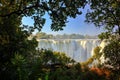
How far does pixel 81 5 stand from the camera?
1481 cm

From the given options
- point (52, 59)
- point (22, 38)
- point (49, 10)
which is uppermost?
point (49, 10)

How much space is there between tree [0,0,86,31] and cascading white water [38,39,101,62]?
6523 cm

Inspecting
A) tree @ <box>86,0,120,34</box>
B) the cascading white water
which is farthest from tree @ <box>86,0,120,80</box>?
the cascading white water

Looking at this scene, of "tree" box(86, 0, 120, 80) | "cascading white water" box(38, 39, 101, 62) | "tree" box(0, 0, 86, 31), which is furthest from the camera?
"cascading white water" box(38, 39, 101, 62)

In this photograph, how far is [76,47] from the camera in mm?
85250

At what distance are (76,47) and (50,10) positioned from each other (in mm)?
69949

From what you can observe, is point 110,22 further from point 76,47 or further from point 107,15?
point 76,47

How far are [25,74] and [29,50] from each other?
1130cm

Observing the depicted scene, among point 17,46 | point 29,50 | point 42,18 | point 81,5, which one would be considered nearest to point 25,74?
point 81,5

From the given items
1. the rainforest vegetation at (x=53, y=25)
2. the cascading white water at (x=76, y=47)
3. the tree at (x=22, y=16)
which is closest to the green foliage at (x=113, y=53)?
the rainforest vegetation at (x=53, y=25)

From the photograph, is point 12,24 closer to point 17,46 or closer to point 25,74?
point 17,46

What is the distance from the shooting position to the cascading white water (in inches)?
3241

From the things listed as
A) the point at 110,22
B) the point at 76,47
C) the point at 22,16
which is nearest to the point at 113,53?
the point at 110,22

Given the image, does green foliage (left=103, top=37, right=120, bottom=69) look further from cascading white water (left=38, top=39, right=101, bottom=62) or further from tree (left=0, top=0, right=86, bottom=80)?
cascading white water (left=38, top=39, right=101, bottom=62)
